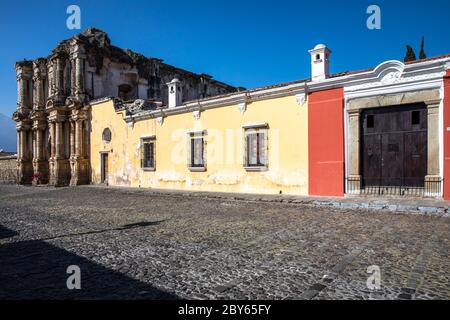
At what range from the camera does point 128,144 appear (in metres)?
18.4

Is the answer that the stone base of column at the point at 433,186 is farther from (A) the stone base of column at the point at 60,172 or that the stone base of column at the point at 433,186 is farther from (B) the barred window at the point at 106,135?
(A) the stone base of column at the point at 60,172

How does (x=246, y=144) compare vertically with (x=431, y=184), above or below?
above

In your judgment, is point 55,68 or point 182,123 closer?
point 182,123

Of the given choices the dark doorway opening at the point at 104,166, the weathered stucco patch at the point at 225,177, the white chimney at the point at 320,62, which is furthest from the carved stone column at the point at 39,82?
the white chimney at the point at 320,62

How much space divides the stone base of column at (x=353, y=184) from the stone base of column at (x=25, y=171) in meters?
24.6

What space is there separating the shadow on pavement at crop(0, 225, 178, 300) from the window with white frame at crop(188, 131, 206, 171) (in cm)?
1003

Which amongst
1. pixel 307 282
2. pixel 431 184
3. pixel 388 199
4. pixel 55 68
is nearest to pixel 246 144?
pixel 388 199

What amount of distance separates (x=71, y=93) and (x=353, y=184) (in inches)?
780

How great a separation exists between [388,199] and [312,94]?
438 centimetres

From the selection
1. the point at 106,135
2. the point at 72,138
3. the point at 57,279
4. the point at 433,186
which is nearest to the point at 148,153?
the point at 106,135

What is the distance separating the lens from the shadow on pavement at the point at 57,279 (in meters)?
3.13

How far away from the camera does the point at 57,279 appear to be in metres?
3.56

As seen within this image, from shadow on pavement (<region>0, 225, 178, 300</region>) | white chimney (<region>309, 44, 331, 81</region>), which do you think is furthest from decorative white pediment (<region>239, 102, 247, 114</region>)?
shadow on pavement (<region>0, 225, 178, 300</region>)
